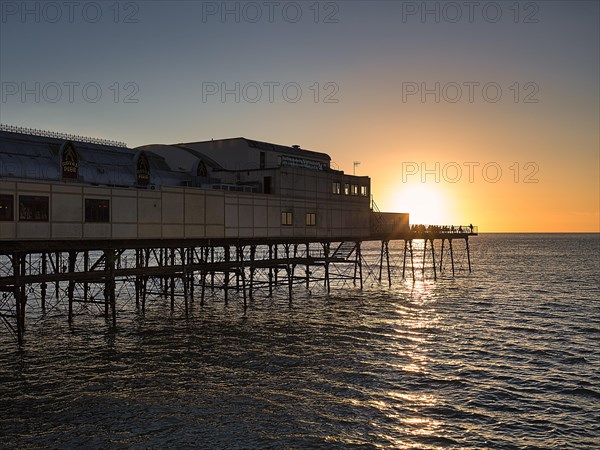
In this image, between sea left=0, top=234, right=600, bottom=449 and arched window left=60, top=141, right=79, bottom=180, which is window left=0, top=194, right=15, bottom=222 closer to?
arched window left=60, top=141, right=79, bottom=180

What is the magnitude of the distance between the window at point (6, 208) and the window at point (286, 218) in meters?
23.8

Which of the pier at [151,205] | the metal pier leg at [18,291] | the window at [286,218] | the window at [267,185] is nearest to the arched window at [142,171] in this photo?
the pier at [151,205]

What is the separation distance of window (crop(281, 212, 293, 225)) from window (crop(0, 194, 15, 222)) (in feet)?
78.1

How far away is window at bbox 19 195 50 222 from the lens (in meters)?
29.9

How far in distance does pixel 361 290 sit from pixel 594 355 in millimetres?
35300

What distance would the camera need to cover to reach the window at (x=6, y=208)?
95.3 ft

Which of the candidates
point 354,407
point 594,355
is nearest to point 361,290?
point 594,355

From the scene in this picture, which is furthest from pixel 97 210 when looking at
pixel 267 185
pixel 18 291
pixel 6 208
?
pixel 267 185

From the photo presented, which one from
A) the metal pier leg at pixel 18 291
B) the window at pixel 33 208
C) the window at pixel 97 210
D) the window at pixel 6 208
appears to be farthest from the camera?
the window at pixel 97 210

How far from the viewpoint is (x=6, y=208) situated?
95.8ft

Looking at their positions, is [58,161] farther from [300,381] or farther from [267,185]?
[300,381]

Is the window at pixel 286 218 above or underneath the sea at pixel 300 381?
above

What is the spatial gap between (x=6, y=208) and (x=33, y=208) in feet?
4.77

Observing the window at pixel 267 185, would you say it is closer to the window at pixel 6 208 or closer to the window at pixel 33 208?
the window at pixel 33 208
